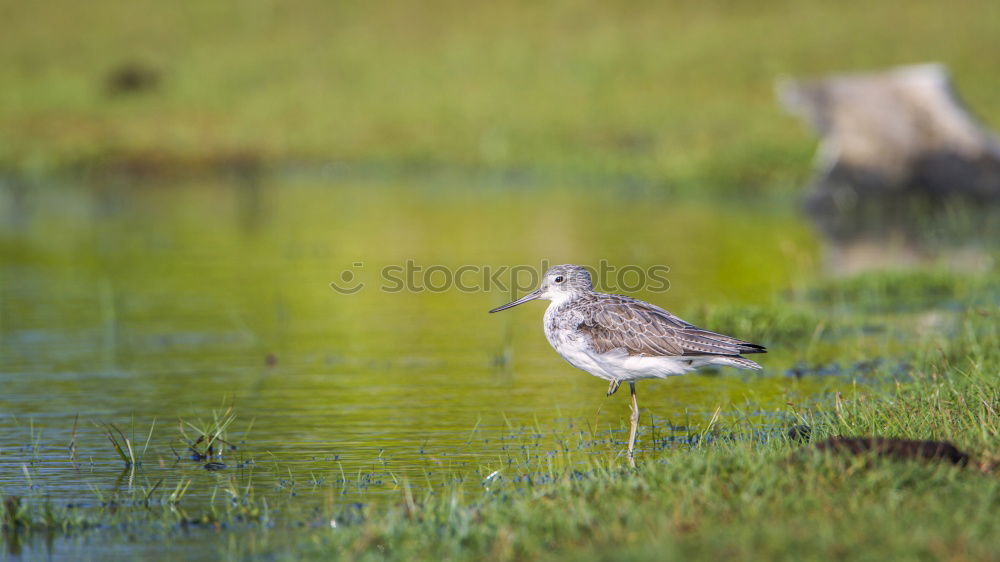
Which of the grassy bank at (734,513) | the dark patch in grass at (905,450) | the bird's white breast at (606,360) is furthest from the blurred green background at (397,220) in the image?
the dark patch in grass at (905,450)

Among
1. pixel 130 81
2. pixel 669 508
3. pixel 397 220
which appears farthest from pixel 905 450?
pixel 130 81

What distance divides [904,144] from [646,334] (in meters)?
18.7

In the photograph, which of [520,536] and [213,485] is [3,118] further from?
[520,536]

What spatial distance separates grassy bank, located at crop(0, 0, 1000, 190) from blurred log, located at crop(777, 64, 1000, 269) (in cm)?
495

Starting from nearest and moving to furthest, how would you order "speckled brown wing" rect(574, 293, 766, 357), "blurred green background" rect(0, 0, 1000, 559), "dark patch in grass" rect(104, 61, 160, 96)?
"speckled brown wing" rect(574, 293, 766, 357)
"blurred green background" rect(0, 0, 1000, 559)
"dark patch in grass" rect(104, 61, 160, 96)

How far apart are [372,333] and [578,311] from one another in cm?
687

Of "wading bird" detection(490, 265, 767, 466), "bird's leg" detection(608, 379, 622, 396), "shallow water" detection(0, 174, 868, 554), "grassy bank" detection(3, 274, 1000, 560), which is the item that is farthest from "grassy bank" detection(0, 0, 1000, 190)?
"grassy bank" detection(3, 274, 1000, 560)

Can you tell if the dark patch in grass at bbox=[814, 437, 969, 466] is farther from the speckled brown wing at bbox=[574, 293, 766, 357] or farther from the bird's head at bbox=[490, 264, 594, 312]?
the bird's head at bbox=[490, 264, 594, 312]

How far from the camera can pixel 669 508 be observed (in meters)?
8.14

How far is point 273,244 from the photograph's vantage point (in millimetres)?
26250

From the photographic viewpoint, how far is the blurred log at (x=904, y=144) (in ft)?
89.2
